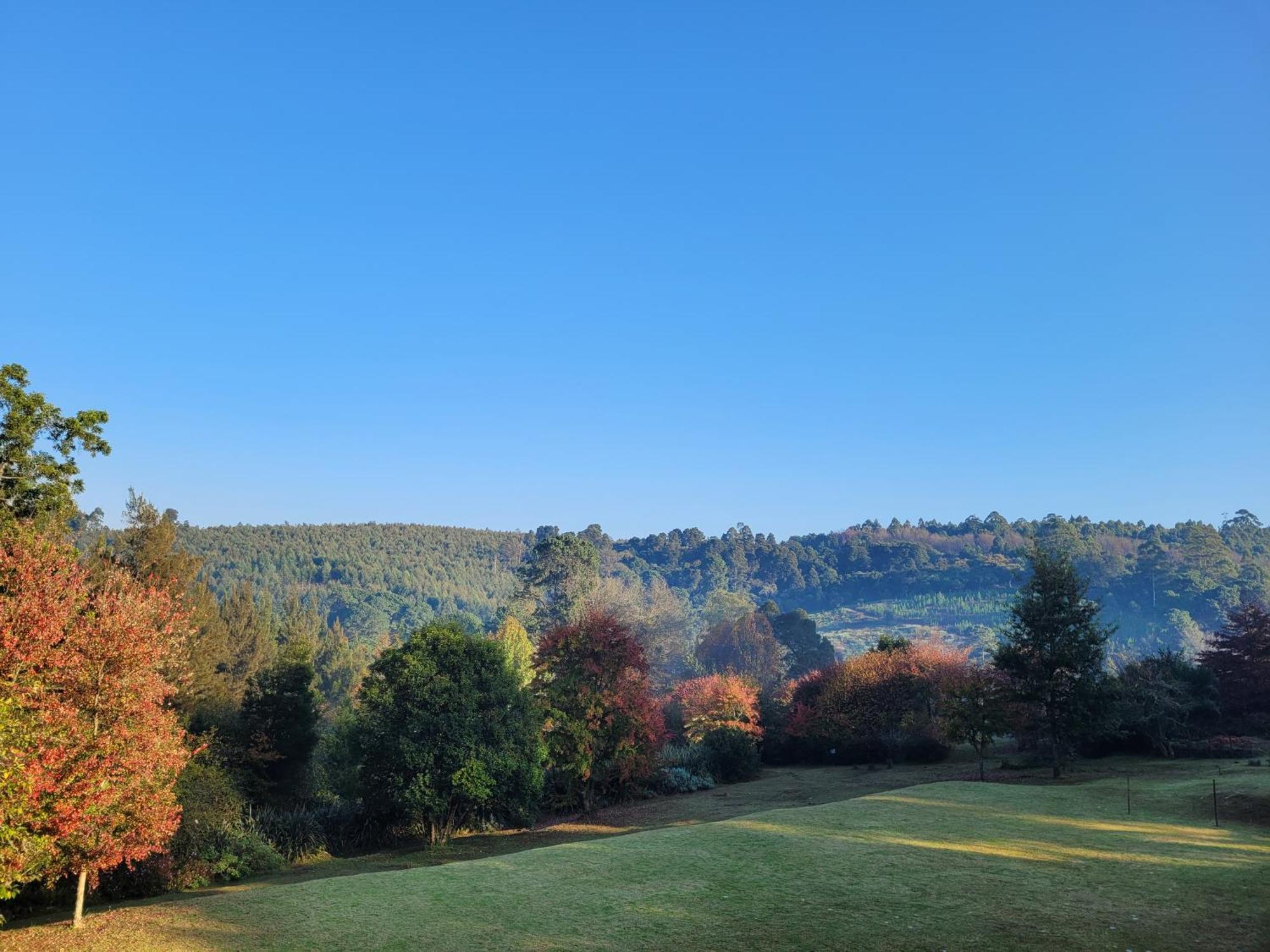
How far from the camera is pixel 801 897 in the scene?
1238 centimetres

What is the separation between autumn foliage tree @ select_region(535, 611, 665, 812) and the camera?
2761cm

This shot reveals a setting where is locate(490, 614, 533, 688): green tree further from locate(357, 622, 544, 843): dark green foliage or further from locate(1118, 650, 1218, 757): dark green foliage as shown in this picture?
locate(1118, 650, 1218, 757): dark green foliage

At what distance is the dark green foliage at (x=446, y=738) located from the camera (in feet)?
79.3

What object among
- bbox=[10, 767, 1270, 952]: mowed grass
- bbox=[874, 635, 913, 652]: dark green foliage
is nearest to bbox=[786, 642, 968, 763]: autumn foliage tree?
bbox=[874, 635, 913, 652]: dark green foliage

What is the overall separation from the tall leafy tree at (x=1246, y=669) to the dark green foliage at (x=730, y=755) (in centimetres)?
2020

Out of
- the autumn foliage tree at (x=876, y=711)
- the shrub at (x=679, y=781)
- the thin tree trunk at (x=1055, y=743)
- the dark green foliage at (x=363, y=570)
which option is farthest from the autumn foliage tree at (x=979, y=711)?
the dark green foliage at (x=363, y=570)

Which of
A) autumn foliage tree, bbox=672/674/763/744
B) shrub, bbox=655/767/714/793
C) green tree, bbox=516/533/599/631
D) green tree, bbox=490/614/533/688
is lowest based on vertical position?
shrub, bbox=655/767/714/793

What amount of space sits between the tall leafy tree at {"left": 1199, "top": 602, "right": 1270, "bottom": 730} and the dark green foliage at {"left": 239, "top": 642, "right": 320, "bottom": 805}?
38.1 metres

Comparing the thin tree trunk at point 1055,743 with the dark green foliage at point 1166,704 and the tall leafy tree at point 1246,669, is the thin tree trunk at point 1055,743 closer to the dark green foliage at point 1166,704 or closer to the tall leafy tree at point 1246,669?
the dark green foliage at point 1166,704

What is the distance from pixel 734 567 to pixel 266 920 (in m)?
179

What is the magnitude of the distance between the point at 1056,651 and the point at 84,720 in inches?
1159

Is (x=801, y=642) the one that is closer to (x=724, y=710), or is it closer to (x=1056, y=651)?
(x=724, y=710)

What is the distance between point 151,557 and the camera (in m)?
36.2

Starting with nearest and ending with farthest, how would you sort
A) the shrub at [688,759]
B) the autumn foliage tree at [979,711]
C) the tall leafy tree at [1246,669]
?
the autumn foliage tree at [979,711], the tall leafy tree at [1246,669], the shrub at [688,759]
